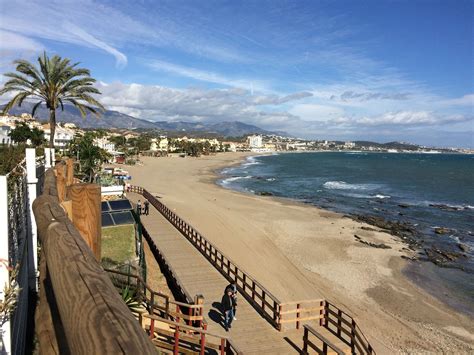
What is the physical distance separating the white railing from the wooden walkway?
661 cm

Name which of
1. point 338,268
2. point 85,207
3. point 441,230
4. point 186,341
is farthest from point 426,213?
point 85,207

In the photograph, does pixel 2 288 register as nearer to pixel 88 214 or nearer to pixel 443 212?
pixel 88 214

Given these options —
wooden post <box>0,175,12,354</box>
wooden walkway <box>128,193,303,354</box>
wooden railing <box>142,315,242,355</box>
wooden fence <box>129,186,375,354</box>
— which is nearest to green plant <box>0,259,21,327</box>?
wooden post <box>0,175,12,354</box>

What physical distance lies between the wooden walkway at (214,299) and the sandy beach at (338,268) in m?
4.20

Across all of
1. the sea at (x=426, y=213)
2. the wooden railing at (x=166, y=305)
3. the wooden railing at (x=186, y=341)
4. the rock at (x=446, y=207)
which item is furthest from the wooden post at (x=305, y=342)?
the rock at (x=446, y=207)

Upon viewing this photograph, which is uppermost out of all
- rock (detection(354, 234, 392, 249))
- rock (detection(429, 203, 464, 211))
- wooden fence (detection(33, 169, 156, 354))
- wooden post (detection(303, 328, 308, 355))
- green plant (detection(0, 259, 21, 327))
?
wooden fence (detection(33, 169, 156, 354))

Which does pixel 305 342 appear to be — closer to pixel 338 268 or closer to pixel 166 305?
pixel 166 305

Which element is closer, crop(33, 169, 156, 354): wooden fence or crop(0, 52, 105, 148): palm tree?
crop(33, 169, 156, 354): wooden fence

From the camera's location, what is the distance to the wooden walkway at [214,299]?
1091 cm

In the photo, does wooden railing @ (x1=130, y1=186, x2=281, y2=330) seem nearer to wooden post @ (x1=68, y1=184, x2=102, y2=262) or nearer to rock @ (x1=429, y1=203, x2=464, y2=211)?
wooden post @ (x1=68, y1=184, x2=102, y2=262)

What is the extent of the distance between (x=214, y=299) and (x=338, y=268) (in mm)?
13452

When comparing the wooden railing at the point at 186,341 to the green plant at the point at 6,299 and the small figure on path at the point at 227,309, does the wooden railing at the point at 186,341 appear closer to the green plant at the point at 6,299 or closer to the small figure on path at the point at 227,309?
the small figure on path at the point at 227,309

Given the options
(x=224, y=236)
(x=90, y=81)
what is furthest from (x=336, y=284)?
(x=90, y=81)

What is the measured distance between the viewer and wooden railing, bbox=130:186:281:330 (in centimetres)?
1245
